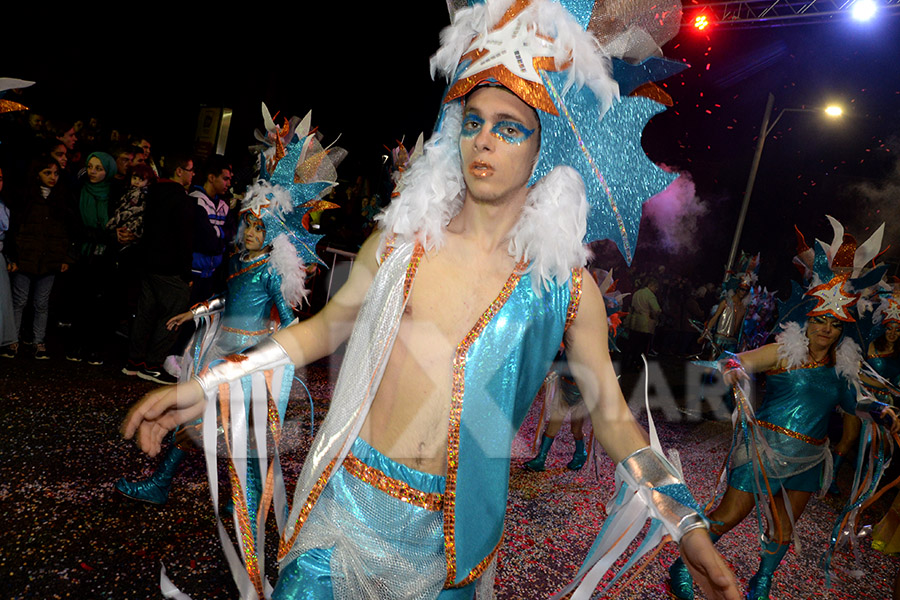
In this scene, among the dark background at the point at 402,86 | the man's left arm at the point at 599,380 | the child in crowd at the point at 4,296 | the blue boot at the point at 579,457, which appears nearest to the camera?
the man's left arm at the point at 599,380

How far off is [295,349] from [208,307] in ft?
7.85

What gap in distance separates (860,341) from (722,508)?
5.30 feet

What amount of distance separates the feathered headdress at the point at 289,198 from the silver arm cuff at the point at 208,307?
43cm

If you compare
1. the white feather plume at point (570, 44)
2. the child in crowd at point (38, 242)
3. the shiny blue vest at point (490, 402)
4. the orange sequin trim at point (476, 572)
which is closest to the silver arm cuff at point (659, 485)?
the shiny blue vest at point (490, 402)

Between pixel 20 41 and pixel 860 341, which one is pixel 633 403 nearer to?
pixel 860 341

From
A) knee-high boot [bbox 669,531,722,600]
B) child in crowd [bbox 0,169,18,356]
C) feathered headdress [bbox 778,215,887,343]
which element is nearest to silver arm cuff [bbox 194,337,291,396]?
knee-high boot [bbox 669,531,722,600]

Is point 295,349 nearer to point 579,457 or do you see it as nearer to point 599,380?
point 599,380

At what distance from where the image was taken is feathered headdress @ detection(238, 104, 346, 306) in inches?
155

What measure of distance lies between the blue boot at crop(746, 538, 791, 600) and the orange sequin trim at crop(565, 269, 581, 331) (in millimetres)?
3045

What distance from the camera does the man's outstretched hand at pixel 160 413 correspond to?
4.66 feet

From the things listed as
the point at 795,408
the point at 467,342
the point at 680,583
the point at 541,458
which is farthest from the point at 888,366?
the point at 467,342

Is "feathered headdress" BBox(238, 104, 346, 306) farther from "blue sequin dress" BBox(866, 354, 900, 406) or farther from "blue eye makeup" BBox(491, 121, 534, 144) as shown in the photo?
"blue sequin dress" BBox(866, 354, 900, 406)

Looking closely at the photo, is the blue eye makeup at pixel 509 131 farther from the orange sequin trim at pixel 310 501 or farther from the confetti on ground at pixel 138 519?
the confetti on ground at pixel 138 519

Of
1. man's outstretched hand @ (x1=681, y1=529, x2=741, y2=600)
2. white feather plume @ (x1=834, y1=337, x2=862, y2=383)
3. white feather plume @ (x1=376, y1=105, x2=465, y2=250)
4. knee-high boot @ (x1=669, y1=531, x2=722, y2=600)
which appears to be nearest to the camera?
man's outstretched hand @ (x1=681, y1=529, x2=741, y2=600)
